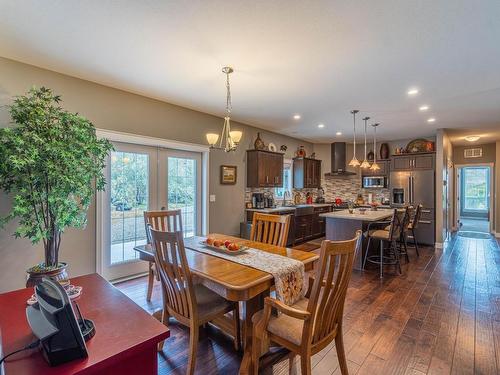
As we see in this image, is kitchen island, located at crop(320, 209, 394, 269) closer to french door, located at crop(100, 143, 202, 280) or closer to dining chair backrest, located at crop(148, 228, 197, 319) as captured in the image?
french door, located at crop(100, 143, 202, 280)

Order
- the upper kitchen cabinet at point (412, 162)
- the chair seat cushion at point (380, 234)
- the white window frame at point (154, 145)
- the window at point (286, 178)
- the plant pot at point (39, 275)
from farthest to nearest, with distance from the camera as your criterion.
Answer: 1. the window at point (286, 178)
2. the upper kitchen cabinet at point (412, 162)
3. the chair seat cushion at point (380, 234)
4. the white window frame at point (154, 145)
5. the plant pot at point (39, 275)

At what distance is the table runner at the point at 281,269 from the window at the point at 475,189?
1202 cm

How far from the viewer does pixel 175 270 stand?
1807mm

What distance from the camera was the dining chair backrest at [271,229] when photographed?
2.77 metres

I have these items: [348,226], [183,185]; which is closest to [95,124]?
[183,185]

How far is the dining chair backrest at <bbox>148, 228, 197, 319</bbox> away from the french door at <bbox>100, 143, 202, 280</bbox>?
2017 millimetres

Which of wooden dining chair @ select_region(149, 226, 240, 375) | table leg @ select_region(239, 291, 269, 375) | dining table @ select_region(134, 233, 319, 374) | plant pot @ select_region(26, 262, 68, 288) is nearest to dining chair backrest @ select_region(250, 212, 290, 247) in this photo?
dining table @ select_region(134, 233, 319, 374)

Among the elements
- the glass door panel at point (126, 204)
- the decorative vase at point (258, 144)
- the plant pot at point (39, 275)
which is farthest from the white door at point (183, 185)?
the plant pot at point (39, 275)

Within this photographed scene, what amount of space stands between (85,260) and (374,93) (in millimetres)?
4484

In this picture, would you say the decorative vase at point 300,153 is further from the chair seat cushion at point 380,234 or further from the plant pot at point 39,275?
the plant pot at point 39,275

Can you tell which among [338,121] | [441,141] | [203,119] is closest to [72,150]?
[203,119]

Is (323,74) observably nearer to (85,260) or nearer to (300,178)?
(85,260)

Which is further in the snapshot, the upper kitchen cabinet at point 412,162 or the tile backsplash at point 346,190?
the tile backsplash at point 346,190

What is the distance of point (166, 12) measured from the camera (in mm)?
2010
